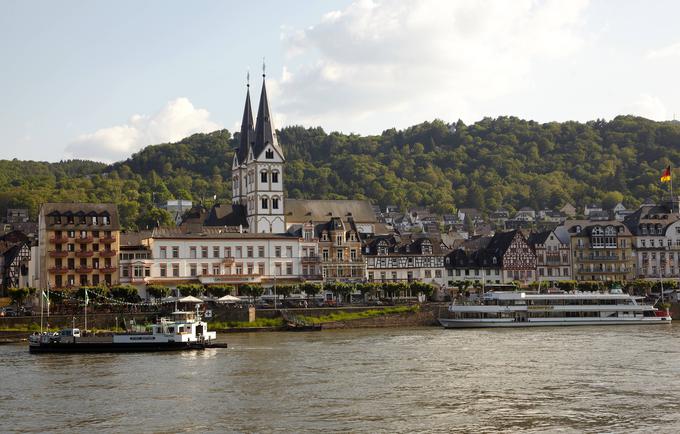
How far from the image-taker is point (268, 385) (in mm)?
59219

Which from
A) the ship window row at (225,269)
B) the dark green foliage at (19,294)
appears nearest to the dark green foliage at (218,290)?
the ship window row at (225,269)

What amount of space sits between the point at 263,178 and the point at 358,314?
151 feet

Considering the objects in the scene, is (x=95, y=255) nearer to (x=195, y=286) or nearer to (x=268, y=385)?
(x=195, y=286)

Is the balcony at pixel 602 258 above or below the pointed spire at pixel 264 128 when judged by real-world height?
below

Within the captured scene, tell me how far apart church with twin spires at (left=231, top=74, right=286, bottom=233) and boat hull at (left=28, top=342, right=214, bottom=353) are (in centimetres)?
6426

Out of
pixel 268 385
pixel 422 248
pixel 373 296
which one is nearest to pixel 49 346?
pixel 268 385

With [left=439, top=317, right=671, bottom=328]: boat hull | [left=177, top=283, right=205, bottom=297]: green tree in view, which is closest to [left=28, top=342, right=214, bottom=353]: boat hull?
[left=177, top=283, right=205, bottom=297]: green tree

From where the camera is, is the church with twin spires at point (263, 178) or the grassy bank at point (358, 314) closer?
the grassy bank at point (358, 314)

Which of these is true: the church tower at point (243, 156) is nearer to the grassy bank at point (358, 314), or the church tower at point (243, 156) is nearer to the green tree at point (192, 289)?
the green tree at point (192, 289)

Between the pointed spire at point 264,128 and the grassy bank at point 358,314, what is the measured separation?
46757 millimetres

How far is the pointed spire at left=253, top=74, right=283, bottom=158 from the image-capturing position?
497ft

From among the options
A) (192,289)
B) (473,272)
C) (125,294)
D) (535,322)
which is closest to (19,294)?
(125,294)

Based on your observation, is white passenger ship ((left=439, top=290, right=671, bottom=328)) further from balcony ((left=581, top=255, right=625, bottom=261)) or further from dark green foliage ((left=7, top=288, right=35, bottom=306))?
dark green foliage ((left=7, top=288, right=35, bottom=306))

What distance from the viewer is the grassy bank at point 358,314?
107 metres
